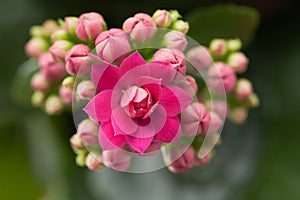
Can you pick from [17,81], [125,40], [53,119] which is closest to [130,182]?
[53,119]

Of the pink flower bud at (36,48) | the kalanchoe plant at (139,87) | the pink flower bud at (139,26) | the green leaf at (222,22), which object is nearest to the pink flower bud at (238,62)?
the kalanchoe plant at (139,87)

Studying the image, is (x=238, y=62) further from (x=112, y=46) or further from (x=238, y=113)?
(x=112, y=46)

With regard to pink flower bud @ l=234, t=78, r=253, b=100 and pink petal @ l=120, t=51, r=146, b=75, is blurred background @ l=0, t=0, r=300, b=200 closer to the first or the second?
pink flower bud @ l=234, t=78, r=253, b=100

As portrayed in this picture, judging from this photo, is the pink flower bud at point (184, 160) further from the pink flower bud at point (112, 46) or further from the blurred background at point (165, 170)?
the blurred background at point (165, 170)

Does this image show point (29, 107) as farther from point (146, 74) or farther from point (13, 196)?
point (146, 74)

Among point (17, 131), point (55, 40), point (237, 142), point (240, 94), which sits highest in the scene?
point (55, 40)
